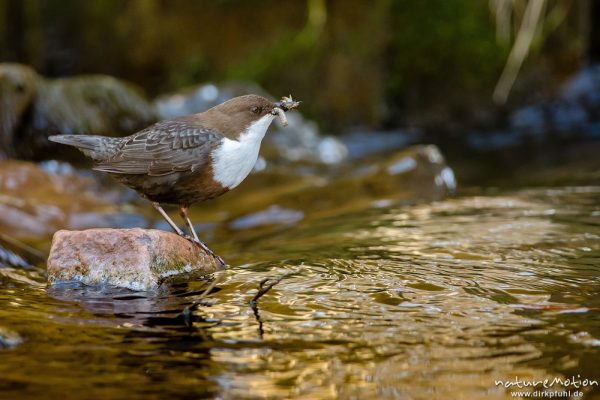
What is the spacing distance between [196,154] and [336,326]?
148 cm

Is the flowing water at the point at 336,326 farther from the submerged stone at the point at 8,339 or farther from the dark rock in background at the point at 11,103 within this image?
the dark rock in background at the point at 11,103

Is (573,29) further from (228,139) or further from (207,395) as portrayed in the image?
(207,395)

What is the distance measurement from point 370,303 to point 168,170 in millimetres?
1452

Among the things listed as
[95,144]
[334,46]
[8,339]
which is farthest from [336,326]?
[334,46]

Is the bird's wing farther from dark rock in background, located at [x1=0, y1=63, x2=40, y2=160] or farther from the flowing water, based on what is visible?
dark rock in background, located at [x1=0, y1=63, x2=40, y2=160]

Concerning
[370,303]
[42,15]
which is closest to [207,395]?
[370,303]

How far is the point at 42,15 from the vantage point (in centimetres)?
1096

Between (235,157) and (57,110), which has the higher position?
(57,110)

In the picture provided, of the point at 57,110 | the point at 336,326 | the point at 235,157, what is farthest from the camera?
the point at 57,110

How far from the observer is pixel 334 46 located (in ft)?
34.6

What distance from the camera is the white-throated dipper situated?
13.9 feet

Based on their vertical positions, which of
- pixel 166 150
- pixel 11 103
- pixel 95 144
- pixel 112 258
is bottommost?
pixel 112 258

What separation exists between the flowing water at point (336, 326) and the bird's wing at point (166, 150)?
638 mm

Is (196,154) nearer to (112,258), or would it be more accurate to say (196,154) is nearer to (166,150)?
(166,150)
